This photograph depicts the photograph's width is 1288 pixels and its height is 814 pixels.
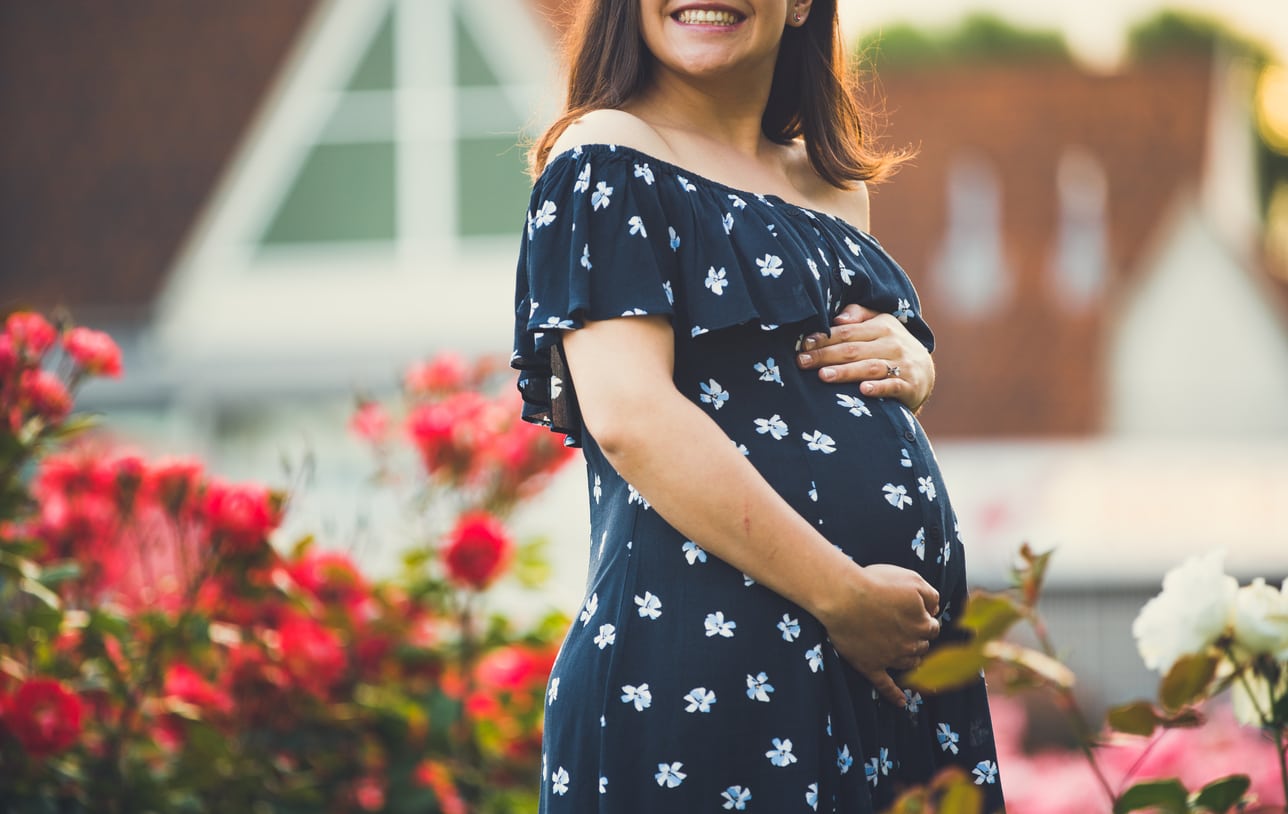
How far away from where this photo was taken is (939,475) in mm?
1987

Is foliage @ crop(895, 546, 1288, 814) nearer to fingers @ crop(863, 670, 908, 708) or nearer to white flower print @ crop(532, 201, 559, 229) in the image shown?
fingers @ crop(863, 670, 908, 708)

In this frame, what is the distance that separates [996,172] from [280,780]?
12382 mm

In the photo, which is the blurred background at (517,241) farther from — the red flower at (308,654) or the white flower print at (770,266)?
the white flower print at (770,266)

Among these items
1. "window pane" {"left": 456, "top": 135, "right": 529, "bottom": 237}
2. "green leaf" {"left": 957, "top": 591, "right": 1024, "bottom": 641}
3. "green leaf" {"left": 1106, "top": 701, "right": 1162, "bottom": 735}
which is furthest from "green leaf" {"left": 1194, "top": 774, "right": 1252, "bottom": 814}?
"window pane" {"left": 456, "top": 135, "right": 529, "bottom": 237}

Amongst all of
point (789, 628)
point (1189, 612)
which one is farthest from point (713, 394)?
point (1189, 612)

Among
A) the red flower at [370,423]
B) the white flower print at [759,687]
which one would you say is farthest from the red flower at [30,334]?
the white flower print at [759,687]

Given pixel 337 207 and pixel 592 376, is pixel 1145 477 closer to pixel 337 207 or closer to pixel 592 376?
pixel 337 207

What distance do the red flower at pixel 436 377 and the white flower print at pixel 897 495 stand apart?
2.08 metres

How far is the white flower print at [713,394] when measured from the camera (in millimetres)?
1806

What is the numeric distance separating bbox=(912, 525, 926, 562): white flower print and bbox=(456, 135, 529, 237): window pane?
9.72m

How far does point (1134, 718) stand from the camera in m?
1.29

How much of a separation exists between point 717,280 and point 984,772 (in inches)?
28.7

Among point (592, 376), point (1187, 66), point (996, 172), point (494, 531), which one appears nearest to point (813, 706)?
point (592, 376)

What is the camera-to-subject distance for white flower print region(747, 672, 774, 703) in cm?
170
